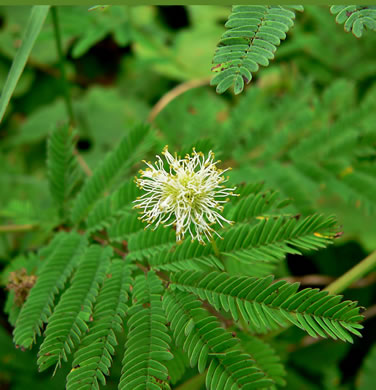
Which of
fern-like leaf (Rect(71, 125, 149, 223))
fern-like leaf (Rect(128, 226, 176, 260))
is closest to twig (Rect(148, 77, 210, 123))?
fern-like leaf (Rect(71, 125, 149, 223))

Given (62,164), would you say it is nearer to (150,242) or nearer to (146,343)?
(150,242)

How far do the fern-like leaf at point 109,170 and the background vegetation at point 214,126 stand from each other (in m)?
0.09

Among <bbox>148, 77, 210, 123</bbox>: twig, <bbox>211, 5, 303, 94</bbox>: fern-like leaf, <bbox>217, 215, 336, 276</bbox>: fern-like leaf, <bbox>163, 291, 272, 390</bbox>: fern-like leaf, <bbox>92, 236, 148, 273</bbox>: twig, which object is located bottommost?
<bbox>163, 291, 272, 390</bbox>: fern-like leaf

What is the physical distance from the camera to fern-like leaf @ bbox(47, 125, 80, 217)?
176 cm

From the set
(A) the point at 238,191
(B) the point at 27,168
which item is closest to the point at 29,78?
(B) the point at 27,168

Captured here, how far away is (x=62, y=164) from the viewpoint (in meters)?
1.78

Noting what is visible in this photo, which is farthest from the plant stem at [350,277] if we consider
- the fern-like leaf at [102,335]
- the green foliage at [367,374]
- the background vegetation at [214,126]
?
the green foliage at [367,374]

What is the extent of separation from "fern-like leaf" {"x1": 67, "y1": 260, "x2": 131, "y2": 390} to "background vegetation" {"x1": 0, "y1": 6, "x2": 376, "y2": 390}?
1.81ft

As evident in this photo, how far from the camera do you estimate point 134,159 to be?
1.76 meters

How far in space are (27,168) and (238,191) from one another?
2.25m

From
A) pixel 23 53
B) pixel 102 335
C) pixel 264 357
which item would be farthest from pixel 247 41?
pixel 264 357

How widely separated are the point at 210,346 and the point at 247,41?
0.82m

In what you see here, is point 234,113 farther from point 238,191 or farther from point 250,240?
point 250,240

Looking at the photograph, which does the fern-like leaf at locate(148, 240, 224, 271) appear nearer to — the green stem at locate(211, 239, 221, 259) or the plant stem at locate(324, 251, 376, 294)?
the green stem at locate(211, 239, 221, 259)
